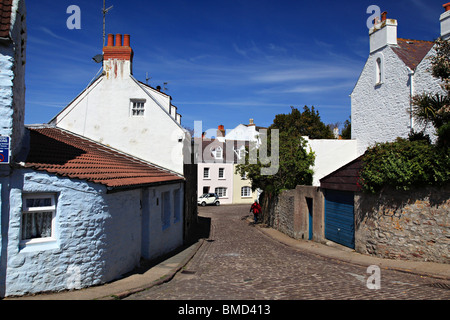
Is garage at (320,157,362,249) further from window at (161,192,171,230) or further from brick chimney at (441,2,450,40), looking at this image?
window at (161,192,171,230)

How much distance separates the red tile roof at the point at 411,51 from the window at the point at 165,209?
43.5 feet

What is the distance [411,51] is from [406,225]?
11.7 meters

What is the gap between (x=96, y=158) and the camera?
12484 mm

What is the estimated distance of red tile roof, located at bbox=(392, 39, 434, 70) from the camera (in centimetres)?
1839

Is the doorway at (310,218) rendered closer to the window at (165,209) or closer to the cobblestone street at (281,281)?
the cobblestone street at (281,281)

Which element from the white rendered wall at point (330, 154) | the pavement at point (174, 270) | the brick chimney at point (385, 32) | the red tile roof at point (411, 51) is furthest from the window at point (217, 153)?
the pavement at point (174, 270)

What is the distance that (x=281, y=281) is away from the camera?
391 inches

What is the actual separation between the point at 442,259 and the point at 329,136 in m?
33.4

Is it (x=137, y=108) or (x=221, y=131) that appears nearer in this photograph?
(x=137, y=108)

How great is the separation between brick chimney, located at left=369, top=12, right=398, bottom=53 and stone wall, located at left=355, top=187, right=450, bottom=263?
1025 cm

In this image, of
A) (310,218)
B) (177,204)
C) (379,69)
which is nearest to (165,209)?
(177,204)

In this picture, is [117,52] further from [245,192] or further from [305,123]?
[245,192]

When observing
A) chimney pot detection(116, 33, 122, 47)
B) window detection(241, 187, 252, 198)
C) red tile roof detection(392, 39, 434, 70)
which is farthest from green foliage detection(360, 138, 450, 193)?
window detection(241, 187, 252, 198)
